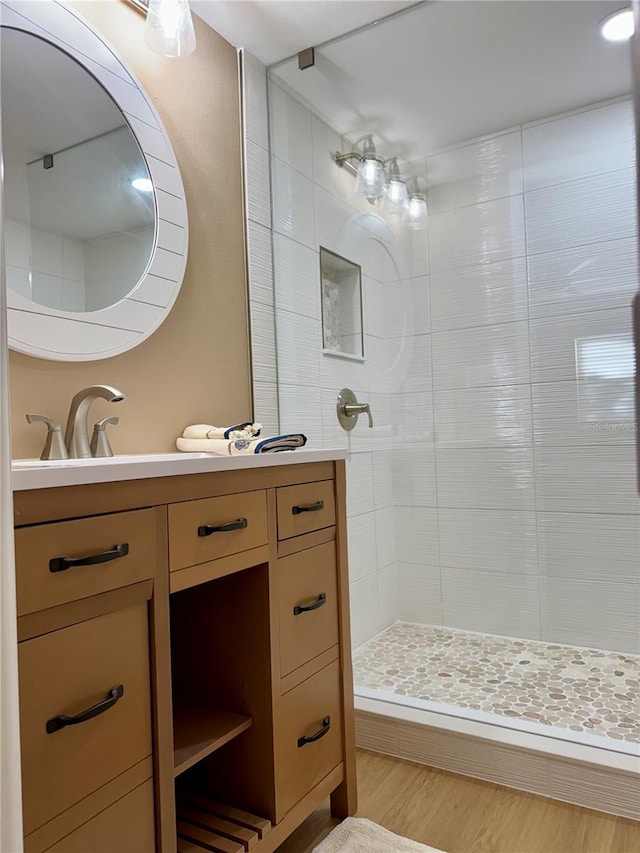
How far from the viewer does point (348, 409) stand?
2.34 meters

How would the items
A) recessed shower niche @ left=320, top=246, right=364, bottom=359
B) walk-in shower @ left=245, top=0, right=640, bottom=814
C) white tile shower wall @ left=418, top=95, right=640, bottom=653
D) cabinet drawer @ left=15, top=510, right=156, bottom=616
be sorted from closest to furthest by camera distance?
cabinet drawer @ left=15, top=510, right=156, bottom=616 < walk-in shower @ left=245, top=0, right=640, bottom=814 < white tile shower wall @ left=418, top=95, right=640, bottom=653 < recessed shower niche @ left=320, top=246, right=364, bottom=359

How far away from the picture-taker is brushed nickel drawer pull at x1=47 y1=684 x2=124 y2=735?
2.68 ft

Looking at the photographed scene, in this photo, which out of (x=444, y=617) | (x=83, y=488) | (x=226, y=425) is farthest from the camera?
(x=444, y=617)

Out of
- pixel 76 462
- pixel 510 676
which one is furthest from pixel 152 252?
pixel 510 676

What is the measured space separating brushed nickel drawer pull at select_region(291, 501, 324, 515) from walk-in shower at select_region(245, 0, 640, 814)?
0.72m

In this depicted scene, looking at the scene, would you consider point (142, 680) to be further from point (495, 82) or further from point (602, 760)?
point (495, 82)

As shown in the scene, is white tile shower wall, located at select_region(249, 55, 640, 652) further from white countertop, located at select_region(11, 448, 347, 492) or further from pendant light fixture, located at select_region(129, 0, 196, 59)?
white countertop, located at select_region(11, 448, 347, 492)

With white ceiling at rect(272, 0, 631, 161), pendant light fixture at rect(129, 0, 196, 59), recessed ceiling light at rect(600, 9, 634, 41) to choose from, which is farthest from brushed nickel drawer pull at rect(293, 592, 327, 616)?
recessed ceiling light at rect(600, 9, 634, 41)

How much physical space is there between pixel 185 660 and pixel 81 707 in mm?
535

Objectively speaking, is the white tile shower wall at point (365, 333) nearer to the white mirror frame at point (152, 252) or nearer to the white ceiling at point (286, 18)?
the white ceiling at point (286, 18)

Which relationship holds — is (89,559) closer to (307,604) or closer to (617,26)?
(307,604)

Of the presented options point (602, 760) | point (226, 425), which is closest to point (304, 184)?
point (226, 425)

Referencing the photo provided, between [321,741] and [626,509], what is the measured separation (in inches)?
55.4

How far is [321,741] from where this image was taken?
1.38 metres
